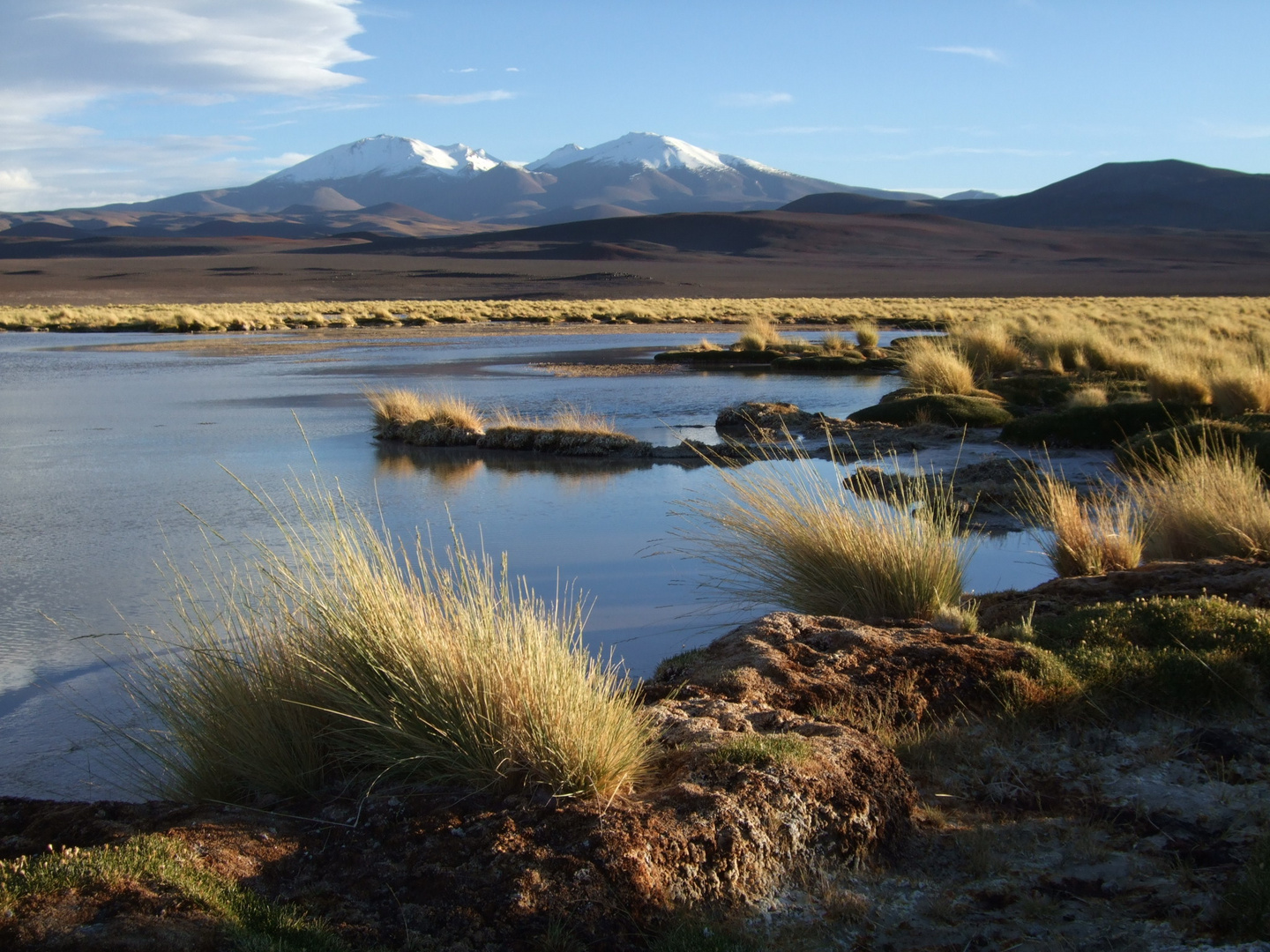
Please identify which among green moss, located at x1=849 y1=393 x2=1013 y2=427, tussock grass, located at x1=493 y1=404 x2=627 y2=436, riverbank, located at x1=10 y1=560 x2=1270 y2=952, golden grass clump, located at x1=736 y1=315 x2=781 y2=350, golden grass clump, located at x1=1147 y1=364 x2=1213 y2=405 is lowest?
riverbank, located at x1=10 y1=560 x2=1270 y2=952

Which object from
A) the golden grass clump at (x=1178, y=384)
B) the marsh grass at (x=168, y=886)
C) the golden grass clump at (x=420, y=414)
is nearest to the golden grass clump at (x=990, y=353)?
the golden grass clump at (x=1178, y=384)

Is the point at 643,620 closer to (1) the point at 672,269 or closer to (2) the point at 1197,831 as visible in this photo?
(2) the point at 1197,831

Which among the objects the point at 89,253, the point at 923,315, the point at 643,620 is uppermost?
the point at 89,253

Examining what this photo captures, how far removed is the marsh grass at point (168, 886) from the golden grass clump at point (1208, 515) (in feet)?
19.1

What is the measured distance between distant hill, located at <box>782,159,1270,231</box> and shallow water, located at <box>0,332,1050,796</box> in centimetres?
14138

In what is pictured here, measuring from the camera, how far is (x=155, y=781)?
3.91m

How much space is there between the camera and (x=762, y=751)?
3561mm

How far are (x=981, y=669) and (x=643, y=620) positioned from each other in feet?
7.28

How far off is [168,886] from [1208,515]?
6.29 meters

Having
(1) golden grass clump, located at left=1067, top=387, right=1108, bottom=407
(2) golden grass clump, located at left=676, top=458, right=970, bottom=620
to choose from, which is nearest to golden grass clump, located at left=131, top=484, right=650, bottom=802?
(2) golden grass clump, located at left=676, top=458, right=970, bottom=620

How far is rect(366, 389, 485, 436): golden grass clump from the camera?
45.5 ft

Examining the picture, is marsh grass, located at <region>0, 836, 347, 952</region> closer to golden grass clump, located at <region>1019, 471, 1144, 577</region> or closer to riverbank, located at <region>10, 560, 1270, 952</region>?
riverbank, located at <region>10, 560, 1270, 952</region>

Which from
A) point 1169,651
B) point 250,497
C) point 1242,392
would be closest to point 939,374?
point 1242,392

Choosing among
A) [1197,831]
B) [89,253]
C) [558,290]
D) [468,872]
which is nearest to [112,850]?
[468,872]
